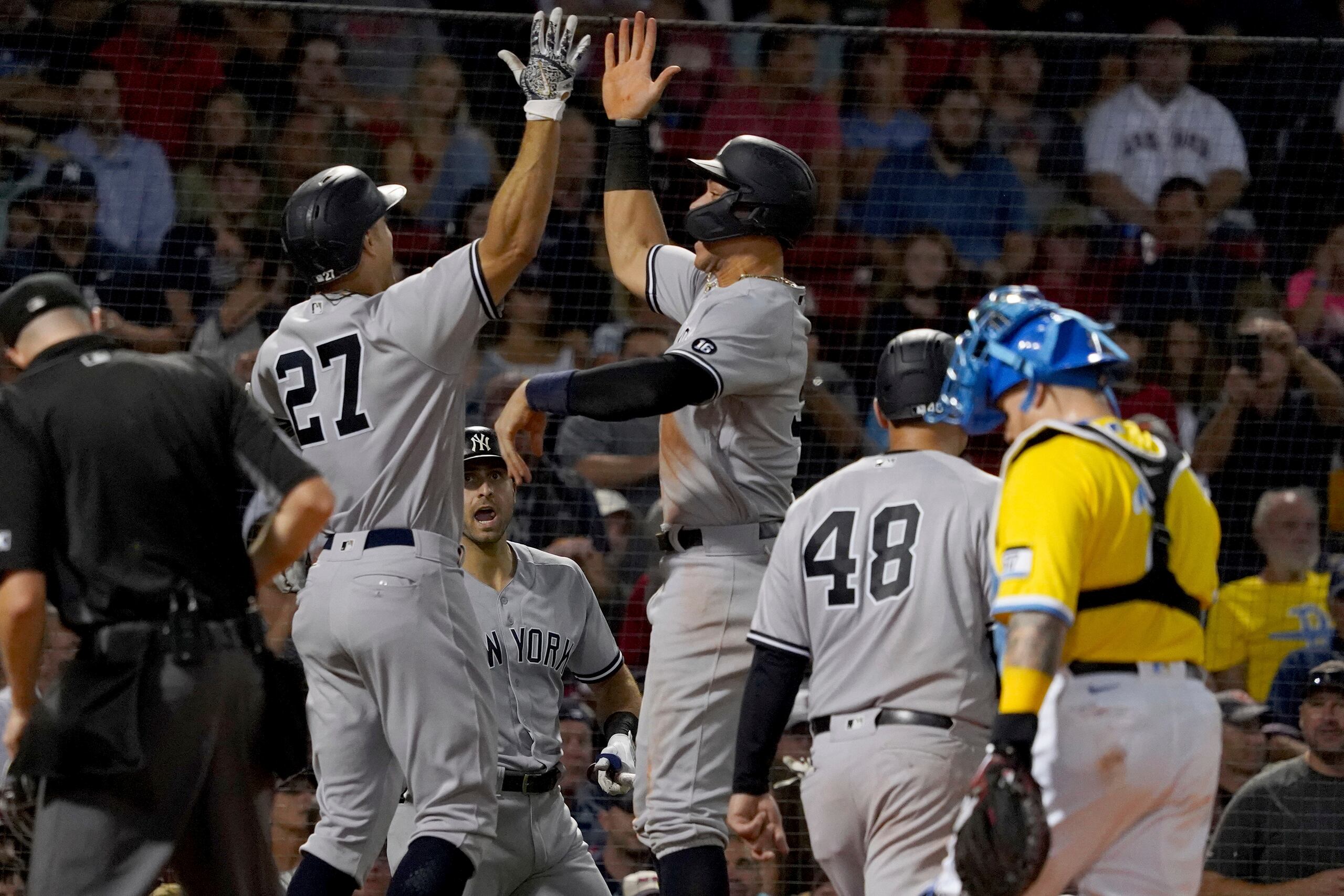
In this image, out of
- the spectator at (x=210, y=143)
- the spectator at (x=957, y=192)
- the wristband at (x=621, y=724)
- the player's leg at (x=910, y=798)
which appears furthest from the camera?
the spectator at (x=957, y=192)

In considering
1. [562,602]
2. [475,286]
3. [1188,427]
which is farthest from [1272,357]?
[475,286]

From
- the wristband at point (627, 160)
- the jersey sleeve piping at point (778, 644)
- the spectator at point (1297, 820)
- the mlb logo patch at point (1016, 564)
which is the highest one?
the wristband at point (627, 160)

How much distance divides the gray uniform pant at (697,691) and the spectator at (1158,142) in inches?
182

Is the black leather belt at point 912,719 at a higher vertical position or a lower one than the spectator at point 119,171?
lower

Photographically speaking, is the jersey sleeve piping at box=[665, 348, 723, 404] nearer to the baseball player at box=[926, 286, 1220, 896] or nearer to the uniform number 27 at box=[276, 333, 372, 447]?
the uniform number 27 at box=[276, 333, 372, 447]

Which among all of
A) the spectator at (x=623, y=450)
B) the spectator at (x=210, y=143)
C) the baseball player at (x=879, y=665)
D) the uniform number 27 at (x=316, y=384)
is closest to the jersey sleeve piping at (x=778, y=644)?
the baseball player at (x=879, y=665)

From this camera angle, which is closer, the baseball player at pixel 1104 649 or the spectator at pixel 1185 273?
the baseball player at pixel 1104 649

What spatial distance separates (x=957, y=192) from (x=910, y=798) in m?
5.02

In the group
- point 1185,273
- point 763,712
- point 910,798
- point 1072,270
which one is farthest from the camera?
point 1072,270

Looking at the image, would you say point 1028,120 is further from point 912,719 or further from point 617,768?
point 912,719

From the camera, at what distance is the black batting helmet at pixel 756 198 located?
4.30 metres

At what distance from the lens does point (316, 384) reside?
3998 millimetres

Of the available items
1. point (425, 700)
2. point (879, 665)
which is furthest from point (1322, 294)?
point (425, 700)

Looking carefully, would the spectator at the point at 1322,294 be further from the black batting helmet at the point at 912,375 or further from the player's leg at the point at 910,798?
the player's leg at the point at 910,798
